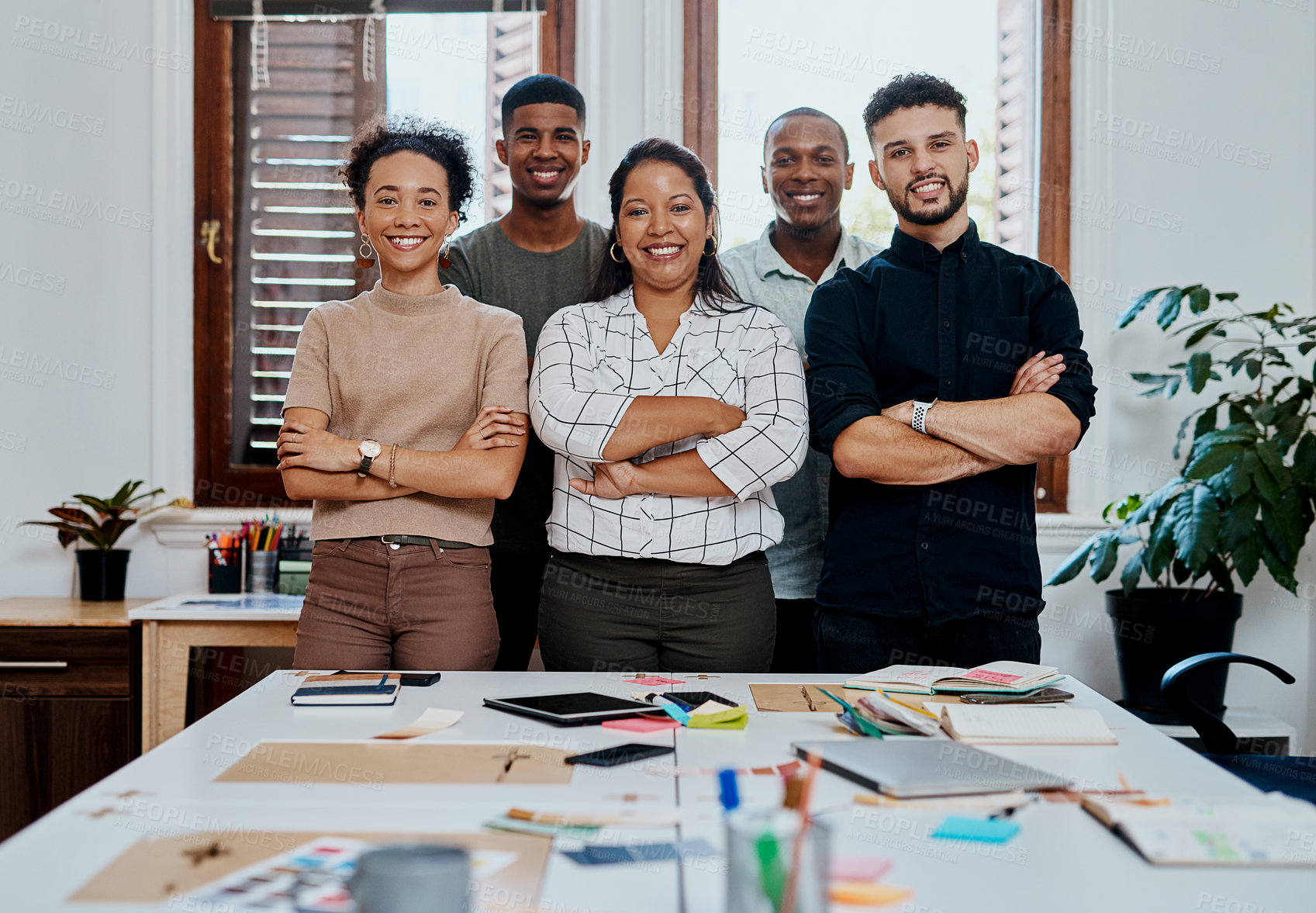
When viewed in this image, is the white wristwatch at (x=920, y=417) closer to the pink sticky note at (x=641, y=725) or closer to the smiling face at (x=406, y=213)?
the pink sticky note at (x=641, y=725)

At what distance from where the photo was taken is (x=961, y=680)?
1.67 m

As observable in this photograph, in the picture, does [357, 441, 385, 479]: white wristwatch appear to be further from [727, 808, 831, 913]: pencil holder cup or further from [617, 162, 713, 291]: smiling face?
[727, 808, 831, 913]: pencil holder cup

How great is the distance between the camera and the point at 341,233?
3.32 metres

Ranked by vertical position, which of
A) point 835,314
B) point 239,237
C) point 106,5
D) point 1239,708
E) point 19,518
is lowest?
point 1239,708

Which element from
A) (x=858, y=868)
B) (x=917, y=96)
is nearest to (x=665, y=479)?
(x=917, y=96)

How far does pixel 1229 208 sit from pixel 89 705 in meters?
3.48

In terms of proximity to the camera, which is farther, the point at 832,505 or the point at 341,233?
the point at 341,233

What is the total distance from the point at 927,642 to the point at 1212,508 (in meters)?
1.09

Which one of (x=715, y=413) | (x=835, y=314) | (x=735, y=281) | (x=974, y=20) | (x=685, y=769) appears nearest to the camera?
(x=685, y=769)

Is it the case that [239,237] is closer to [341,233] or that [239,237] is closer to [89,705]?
[341,233]

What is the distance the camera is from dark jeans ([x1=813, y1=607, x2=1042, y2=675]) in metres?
2.04

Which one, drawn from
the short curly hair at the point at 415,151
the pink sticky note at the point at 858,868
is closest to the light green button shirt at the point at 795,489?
the short curly hair at the point at 415,151

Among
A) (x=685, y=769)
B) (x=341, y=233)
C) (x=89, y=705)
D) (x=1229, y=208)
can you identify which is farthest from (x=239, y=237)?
(x=1229, y=208)

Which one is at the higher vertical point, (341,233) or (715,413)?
(341,233)
